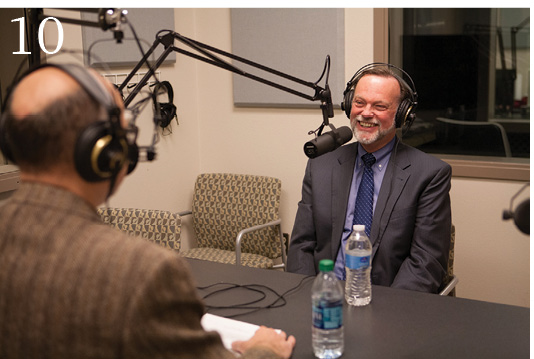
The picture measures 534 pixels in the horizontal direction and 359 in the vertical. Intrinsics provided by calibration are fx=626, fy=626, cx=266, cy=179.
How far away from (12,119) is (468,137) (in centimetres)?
294

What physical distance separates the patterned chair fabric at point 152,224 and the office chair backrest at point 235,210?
38.4 inches

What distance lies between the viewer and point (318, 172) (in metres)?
2.83

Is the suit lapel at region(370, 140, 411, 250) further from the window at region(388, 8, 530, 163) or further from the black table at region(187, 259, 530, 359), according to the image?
the window at region(388, 8, 530, 163)

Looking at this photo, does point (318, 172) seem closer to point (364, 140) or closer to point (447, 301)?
point (364, 140)

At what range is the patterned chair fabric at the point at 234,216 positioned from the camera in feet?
12.3

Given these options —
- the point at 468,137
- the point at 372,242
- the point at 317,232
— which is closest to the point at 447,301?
the point at 372,242

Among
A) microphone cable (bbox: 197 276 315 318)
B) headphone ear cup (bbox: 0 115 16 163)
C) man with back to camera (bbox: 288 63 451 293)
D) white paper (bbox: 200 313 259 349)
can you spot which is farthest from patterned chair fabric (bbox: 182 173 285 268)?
headphone ear cup (bbox: 0 115 16 163)

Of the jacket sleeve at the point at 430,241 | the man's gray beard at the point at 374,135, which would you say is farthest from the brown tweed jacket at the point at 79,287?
the man's gray beard at the point at 374,135

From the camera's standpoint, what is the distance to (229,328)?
5.96 ft

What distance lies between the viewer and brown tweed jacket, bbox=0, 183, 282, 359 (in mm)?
1049

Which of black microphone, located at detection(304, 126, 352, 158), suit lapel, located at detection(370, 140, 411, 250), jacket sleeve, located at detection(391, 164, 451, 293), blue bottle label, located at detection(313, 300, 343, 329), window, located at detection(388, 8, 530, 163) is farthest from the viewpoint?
window, located at detection(388, 8, 530, 163)

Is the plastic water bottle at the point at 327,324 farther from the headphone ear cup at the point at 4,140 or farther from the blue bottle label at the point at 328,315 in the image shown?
the headphone ear cup at the point at 4,140

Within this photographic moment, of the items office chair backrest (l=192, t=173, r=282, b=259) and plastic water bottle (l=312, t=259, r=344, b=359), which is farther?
office chair backrest (l=192, t=173, r=282, b=259)

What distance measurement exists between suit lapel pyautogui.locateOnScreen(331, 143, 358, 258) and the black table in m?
0.49
